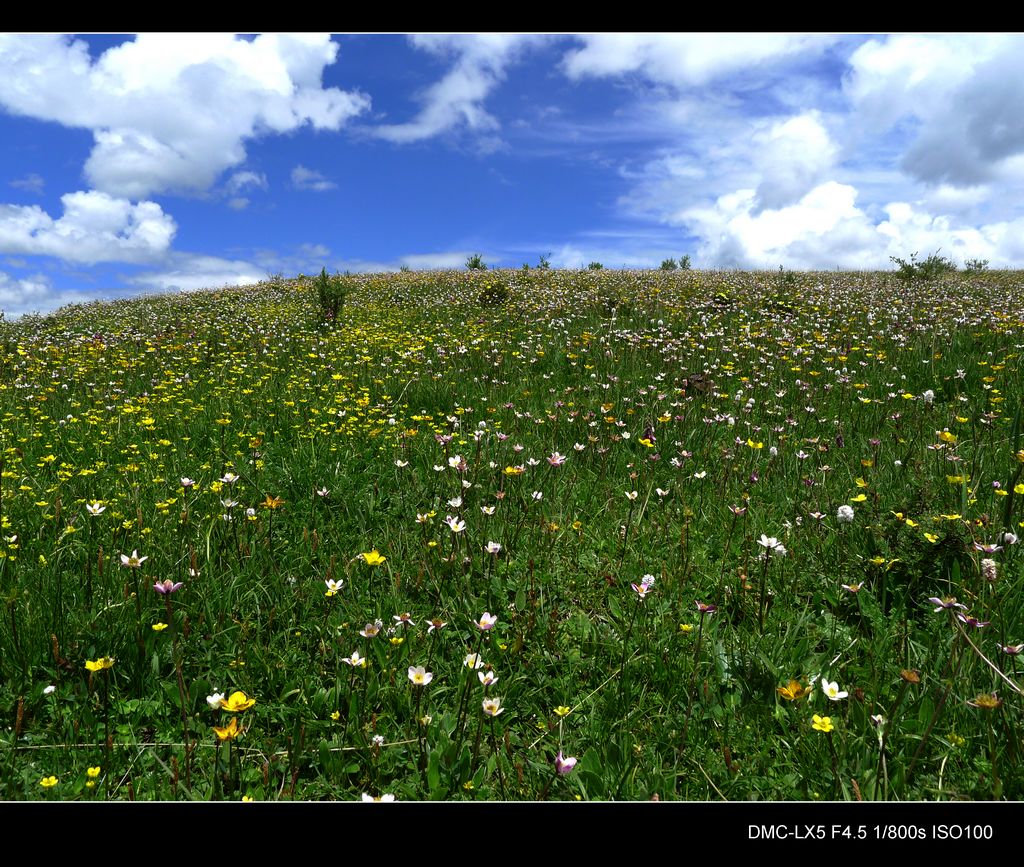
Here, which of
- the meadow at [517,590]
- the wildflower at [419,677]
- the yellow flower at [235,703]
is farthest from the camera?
the meadow at [517,590]

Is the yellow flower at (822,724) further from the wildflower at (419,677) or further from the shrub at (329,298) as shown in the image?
the shrub at (329,298)

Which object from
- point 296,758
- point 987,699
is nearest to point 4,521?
point 296,758

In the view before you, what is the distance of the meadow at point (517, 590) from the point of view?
214 cm

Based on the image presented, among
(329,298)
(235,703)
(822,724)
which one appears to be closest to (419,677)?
(235,703)

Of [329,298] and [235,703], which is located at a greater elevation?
[329,298]

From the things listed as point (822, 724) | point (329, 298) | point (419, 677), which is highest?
point (329, 298)

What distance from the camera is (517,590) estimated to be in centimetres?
320

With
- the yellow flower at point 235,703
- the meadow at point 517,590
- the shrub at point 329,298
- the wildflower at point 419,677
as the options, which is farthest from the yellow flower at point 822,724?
the shrub at point 329,298

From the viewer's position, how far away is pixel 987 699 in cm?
185

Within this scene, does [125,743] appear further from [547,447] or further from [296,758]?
[547,447]

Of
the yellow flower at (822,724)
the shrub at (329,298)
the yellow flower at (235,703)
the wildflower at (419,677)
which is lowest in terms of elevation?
the yellow flower at (822,724)

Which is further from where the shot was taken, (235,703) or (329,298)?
(329,298)

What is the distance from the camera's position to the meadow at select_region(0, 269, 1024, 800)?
7.03ft

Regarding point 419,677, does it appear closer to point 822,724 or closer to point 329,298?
point 822,724
